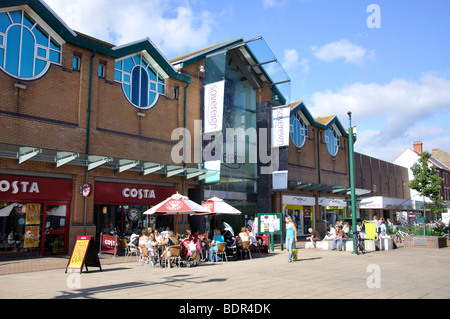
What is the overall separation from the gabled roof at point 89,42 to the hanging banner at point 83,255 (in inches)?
359

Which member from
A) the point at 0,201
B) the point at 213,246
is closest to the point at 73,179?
the point at 0,201

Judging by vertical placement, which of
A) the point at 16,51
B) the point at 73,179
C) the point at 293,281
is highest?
the point at 16,51

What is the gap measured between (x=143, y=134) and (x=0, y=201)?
6.95m

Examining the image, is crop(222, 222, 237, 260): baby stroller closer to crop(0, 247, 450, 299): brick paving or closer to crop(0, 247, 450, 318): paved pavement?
crop(0, 247, 450, 299): brick paving

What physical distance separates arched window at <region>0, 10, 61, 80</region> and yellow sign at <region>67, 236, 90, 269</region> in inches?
289

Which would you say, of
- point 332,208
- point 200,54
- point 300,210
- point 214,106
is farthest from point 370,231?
point 332,208

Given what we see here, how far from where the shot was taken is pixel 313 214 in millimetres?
32438

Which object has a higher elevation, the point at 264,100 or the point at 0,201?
the point at 264,100

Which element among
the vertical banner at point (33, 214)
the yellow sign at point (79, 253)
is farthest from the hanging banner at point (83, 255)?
the vertical banner at point (33, 214)

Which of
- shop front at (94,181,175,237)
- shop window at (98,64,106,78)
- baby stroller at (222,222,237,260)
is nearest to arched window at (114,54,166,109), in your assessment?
shop window at (98,64,106,78)

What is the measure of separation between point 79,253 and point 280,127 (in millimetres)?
17681

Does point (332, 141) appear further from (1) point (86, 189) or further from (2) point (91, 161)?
(1) point (86, 189)

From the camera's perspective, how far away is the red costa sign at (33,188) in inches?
573

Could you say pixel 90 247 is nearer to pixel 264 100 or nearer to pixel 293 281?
pixel 293 281
